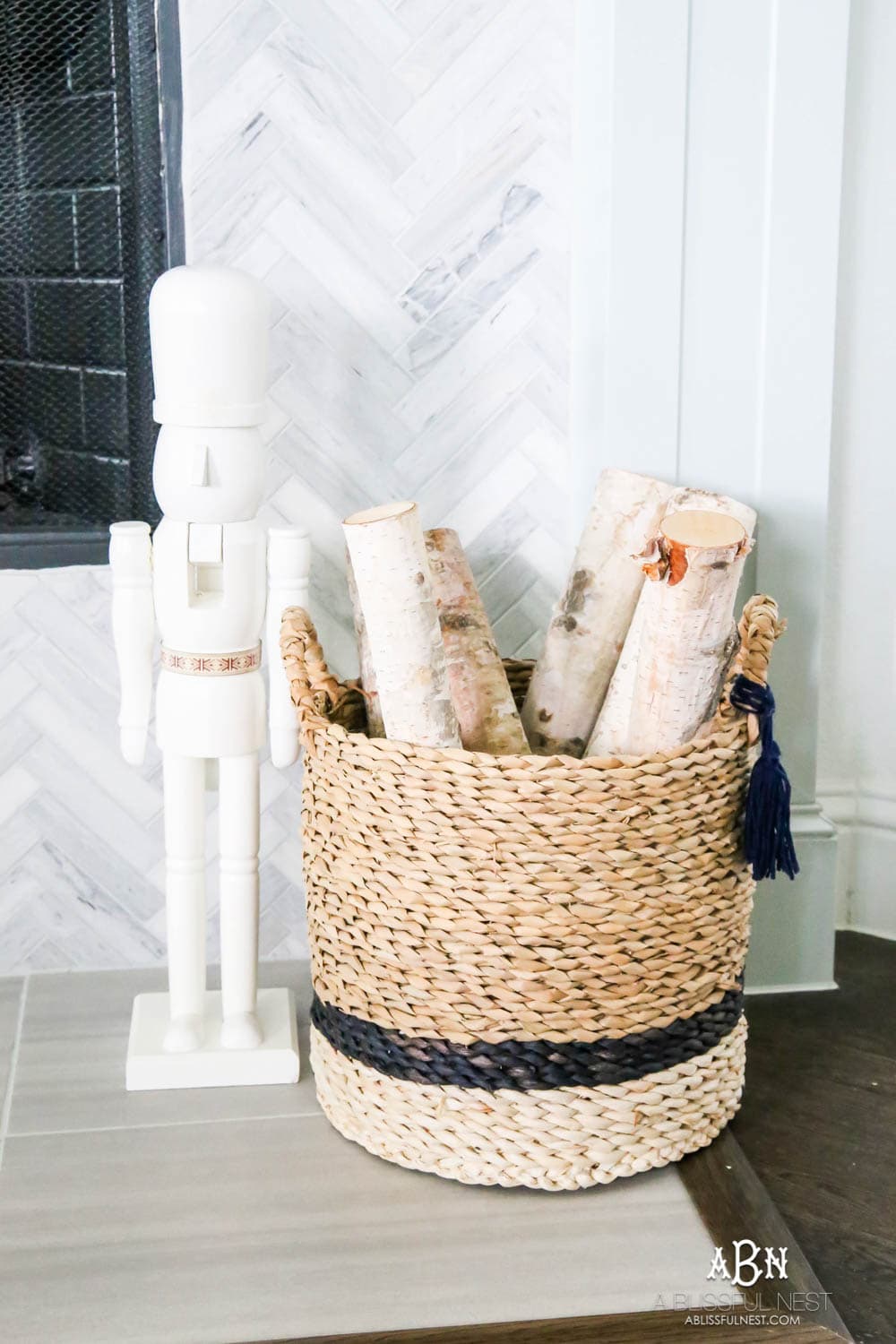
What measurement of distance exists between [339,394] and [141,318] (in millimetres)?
254

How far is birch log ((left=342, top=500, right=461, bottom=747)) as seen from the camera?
1289 mm

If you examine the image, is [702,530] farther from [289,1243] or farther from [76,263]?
[76,263]

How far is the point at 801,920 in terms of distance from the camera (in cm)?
172

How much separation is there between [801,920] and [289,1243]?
0.80 m

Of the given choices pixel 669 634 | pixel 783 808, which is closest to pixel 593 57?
pixel 669 634

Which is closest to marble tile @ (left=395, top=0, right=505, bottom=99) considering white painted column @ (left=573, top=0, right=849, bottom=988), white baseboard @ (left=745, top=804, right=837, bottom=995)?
white painted column @ (left=573, top=0, right=849, bottom=988)

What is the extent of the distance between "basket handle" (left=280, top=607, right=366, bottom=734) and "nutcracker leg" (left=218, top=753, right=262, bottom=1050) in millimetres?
116

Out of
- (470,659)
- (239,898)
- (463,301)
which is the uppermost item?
(463,301)

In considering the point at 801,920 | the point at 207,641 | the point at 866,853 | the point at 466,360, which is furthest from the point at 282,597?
the point at 866,853

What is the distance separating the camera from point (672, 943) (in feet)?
4.22

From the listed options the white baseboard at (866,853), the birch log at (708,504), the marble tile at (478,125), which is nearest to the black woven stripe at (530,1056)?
the birch log at (708,504)

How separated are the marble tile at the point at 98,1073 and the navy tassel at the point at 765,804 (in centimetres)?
54

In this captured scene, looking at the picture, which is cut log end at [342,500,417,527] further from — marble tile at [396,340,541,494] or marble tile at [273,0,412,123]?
marble tile at [273,0,412,123]

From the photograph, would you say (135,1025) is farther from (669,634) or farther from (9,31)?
(9,31)
